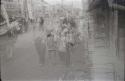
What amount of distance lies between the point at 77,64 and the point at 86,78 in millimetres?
207

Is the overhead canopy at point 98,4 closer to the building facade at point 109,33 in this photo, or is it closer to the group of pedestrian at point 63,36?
the building facade at point 109,33

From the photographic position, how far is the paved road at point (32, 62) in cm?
191

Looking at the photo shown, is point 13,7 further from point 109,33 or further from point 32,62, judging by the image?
point 109,33

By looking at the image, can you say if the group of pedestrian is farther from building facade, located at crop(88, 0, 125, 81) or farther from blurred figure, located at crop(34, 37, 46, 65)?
building facade, located at crop(88, 0, 125, 81)

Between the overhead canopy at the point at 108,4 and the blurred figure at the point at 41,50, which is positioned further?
the blurred figure at the point at 41,50

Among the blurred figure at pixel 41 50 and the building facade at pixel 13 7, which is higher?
the building facade at pixel 13 7

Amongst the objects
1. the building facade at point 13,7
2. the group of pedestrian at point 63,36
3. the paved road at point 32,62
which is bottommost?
the paved road at point 32,62

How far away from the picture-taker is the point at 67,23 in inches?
74.4

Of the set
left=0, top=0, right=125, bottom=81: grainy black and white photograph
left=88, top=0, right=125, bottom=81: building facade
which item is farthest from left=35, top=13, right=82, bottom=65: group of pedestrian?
left=88, top=0, right=125, bottom=81: building facade

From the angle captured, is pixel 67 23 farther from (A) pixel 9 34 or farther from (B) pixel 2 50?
(B) pixel 2 50

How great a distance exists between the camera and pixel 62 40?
6.24 ft

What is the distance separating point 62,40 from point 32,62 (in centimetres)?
46

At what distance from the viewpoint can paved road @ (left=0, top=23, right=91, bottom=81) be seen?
1912 mm

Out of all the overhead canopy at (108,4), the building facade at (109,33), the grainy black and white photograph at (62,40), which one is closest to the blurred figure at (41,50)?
the grainy black and white photograph at (62,40)
